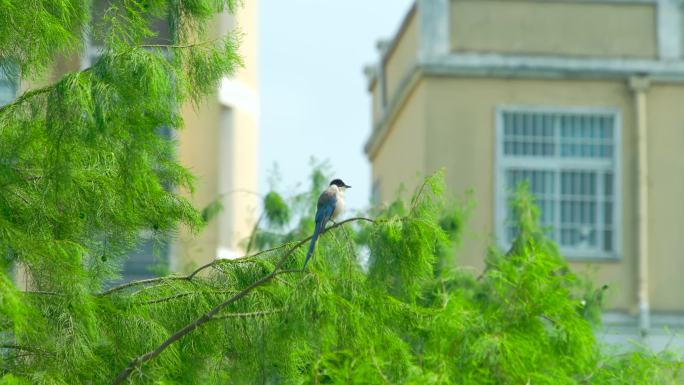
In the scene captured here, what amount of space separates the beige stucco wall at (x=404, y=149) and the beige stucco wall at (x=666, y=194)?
9.53 ft

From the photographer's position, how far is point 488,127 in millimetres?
23688

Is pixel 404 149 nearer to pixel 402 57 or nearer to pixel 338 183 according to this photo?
pixel 402 57

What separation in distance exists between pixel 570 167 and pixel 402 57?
3.21 metres

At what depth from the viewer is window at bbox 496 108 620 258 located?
23.7m

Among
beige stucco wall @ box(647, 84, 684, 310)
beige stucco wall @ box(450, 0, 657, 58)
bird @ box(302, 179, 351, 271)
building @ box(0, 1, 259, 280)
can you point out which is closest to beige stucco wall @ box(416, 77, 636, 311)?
beige stucco wall @ box(647, 84, 684, 310)

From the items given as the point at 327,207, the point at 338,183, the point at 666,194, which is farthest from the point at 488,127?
the point at 327,207

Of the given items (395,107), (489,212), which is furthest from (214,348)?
(395,107)

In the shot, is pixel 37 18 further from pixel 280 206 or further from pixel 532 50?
pixel 532 50

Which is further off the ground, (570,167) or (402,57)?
(402,57)

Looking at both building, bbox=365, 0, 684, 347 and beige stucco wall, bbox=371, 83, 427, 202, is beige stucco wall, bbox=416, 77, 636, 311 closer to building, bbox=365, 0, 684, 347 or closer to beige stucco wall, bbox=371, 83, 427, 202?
building, bbox=365, 0, 684, 347

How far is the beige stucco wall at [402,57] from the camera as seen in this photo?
80.0 ft

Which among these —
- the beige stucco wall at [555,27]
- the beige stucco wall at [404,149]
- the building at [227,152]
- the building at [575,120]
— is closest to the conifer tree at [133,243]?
the beige stucco wall at [404,149]

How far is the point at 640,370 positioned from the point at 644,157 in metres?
9.67

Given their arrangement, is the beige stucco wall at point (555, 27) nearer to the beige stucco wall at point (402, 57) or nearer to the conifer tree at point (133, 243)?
the beige stucco wall at point (402, 57)
